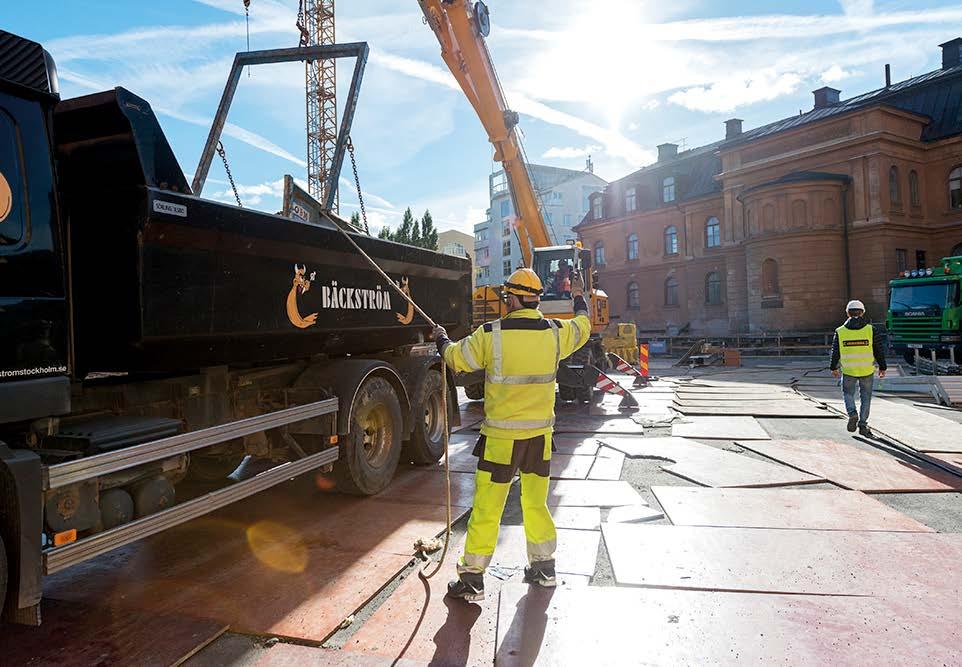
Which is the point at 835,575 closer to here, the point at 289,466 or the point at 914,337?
the point at 289,466

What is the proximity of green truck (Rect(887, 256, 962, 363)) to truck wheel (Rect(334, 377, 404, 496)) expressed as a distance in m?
17.1

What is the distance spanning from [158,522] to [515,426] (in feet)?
→ 6.43

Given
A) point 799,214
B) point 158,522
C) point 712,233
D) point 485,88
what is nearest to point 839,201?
point 799,214

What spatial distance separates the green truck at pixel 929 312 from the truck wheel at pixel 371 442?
672 inches

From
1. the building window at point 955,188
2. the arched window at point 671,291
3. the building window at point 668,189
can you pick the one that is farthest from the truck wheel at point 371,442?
the building window at point 668,189

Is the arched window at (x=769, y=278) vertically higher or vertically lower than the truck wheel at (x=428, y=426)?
higher

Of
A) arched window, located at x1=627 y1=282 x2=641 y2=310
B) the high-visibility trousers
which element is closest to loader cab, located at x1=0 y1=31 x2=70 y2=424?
the high-visibility trousers

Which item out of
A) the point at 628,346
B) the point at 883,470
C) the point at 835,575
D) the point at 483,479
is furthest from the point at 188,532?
the point at 628,346

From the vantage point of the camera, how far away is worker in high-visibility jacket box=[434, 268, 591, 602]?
3.45 meters

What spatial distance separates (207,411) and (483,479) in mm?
1944

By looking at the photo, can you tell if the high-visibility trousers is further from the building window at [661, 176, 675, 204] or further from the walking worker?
the building window at [661, 176, 675, 204]

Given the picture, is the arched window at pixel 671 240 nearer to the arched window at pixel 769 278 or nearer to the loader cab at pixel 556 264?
the arched window at pixel 769 278

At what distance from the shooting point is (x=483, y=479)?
3.46 meters

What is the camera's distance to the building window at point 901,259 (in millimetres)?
27219
